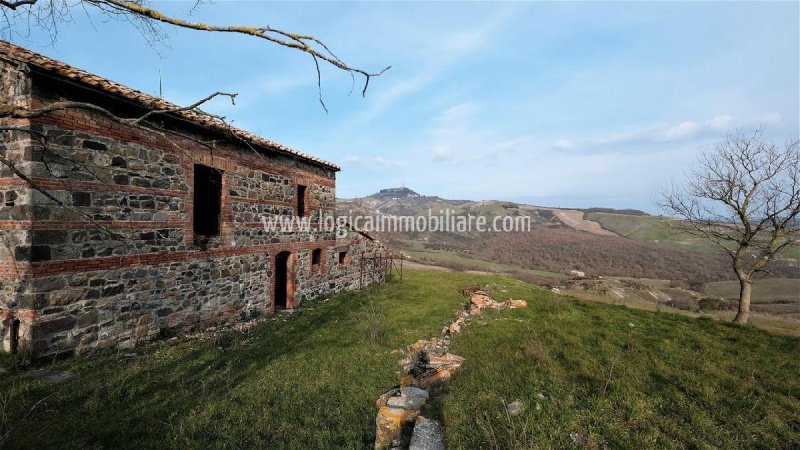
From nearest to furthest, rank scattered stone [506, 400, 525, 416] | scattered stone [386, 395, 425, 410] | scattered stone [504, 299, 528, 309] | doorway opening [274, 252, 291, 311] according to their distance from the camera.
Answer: scattered stone [506, 400, 525, 416], scattered stone [386, 395, 425, 410], doorway opening [274, 252, 291, 311], scattered stone [504, 299, 528, 309]

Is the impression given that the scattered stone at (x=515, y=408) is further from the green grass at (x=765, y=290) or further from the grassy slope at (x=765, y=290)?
the grassy slope at (x=765, y=290)

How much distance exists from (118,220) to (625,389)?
10193mm

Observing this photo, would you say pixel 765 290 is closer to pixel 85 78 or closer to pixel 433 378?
pixel 433 378

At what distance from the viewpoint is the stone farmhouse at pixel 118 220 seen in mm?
6070

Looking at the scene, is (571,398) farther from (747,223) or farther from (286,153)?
(747,223)

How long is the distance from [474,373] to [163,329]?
24.4ft

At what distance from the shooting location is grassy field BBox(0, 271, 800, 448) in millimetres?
4312

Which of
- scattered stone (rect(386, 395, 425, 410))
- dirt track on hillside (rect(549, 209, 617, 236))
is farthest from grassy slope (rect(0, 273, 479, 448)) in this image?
dirt track on hillside (rect(549, 209, 617, 236))

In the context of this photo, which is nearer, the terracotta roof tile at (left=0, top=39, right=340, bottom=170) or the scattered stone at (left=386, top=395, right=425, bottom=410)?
the scattered stone at (left=386, top=395, right=425, bottom=410)

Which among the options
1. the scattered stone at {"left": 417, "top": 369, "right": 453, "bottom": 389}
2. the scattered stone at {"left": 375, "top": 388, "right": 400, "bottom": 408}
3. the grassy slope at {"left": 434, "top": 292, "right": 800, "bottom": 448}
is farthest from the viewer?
the scattered stone at {"left": 417, "top": 369, "right": 453, "bottom": 389}

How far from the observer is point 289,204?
1242cm

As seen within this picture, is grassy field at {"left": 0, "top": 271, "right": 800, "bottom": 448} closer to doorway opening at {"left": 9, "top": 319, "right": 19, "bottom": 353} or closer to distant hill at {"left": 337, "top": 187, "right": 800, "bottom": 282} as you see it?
doorway opening at {"left": 9, "top": 319, "right": 19, "bottom": 353}

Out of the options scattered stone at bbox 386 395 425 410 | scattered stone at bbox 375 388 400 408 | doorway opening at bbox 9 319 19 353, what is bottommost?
scattered stone at bbox 375 388 400 408

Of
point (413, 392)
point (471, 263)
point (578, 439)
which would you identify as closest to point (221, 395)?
point (413, 392)
